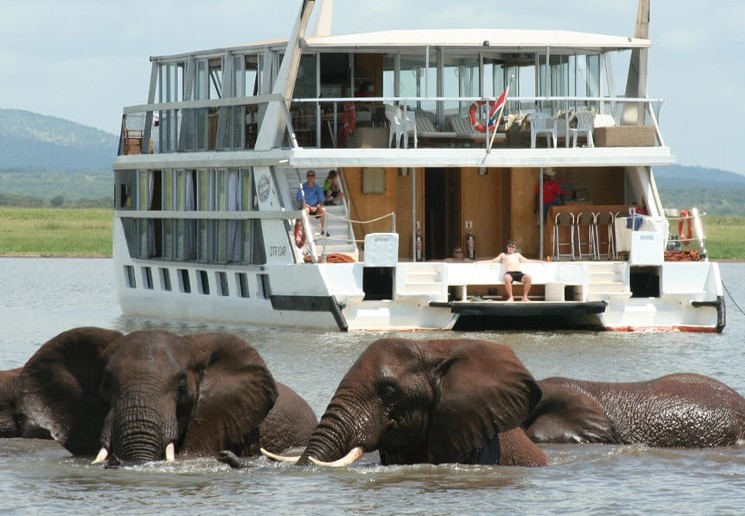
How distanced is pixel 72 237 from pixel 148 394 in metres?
73.2

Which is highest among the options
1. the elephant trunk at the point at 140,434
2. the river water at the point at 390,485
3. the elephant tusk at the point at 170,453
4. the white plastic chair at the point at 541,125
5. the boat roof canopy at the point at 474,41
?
the boat roof canopy at the point at 474,41

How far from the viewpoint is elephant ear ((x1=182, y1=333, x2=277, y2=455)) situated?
13.7m

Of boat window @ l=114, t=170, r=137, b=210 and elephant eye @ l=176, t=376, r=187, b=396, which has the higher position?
boat window @ l=114, t=170, r=137, b=210

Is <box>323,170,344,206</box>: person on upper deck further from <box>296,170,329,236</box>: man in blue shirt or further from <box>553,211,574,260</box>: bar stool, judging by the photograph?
<box>553,211,574,260</box>: bar stool

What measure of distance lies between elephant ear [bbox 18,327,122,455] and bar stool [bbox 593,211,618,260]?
16.9m

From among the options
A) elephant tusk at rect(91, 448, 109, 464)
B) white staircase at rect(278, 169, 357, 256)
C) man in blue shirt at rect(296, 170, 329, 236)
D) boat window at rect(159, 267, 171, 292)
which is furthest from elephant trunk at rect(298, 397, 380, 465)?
boat window at rect(159, 267, 171, 292)

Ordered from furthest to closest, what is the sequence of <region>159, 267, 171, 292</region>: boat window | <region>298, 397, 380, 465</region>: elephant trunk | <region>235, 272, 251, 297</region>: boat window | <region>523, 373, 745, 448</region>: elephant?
1. <region>159, 267, 171, 292</region>: boat window
2. <region>235, 272, 251, 297</region>: boat window
3. <region>523, 373, 745, 448</region>: elephant
4. <region>298, 397, 380, 465</region>: elephant trunk

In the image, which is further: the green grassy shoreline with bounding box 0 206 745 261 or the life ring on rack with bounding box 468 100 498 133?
the green grassy shoreline with bounding box 0 206 745 261

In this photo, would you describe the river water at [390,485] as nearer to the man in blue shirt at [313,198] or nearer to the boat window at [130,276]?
the man in blue shirt at [313,198]

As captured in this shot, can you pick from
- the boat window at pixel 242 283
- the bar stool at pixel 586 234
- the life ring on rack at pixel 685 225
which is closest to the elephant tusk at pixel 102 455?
the boat window at pixel 242 283

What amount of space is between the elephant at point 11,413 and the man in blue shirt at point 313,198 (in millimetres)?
13868

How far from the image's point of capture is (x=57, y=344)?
1404 centimetres

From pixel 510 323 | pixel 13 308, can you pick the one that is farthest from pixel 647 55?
pixel 13 308

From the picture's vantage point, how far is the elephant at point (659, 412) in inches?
601
